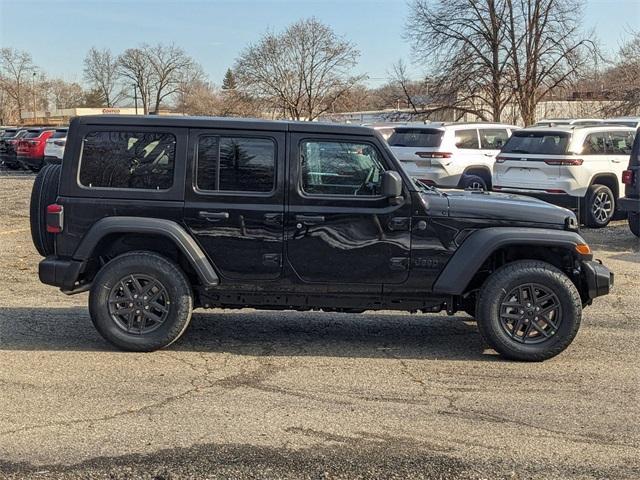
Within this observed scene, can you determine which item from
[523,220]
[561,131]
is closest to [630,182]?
[561,131]

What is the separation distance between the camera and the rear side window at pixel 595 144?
13.3 meters

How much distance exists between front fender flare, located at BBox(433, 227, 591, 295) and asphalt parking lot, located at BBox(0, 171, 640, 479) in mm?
641

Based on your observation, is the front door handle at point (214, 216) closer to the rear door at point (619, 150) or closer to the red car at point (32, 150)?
the rear door at point (619, 150)

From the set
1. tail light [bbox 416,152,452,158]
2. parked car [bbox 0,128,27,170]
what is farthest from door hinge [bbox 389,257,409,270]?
parked car [bbox 0,128,27,170]

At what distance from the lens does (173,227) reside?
573cm

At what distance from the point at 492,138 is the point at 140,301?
12.1 m

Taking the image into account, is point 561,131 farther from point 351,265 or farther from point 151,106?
point 151,106

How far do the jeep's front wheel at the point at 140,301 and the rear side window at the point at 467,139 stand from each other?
10827 mm

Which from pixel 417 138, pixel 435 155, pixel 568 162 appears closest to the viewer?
pixel 568 162

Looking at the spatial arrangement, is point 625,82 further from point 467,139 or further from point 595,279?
point 595,279

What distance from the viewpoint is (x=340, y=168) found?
5875 mm

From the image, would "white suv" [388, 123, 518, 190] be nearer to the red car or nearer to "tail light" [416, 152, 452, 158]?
"tail light" [416, 152, 452, 158]

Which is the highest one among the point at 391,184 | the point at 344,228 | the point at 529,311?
the point at 391,184

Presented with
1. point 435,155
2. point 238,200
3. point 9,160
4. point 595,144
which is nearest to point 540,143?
point 595,144
